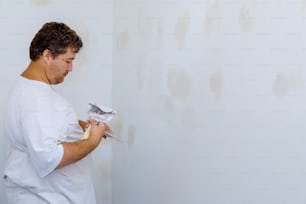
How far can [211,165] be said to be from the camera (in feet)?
7.22

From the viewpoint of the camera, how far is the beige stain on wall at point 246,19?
2.01 metres

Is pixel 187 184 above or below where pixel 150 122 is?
below

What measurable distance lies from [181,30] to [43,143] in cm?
99

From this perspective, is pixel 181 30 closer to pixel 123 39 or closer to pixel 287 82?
pixel 123 39

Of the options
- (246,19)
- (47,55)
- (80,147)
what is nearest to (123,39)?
(246,19)

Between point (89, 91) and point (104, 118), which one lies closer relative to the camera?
point (104, 118)

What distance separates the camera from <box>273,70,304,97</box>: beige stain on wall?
6.29 feet

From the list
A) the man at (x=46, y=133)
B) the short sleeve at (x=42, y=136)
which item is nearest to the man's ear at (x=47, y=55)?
the man at (x=46, y=133)

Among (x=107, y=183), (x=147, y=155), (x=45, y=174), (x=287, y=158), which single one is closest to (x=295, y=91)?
(x=287, y=158)

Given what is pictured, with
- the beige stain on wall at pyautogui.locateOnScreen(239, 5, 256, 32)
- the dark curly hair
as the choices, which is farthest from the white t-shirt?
the beige stain on wall at pyautogui.locateOnScreen(239, 5, 256, 32)

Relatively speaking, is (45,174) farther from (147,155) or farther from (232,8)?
(232,8)

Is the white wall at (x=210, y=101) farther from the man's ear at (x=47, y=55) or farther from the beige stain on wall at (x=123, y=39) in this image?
the man's ear at (x=47, y=55)

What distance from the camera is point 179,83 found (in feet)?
7.55

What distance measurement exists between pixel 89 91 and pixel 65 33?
95 cm
